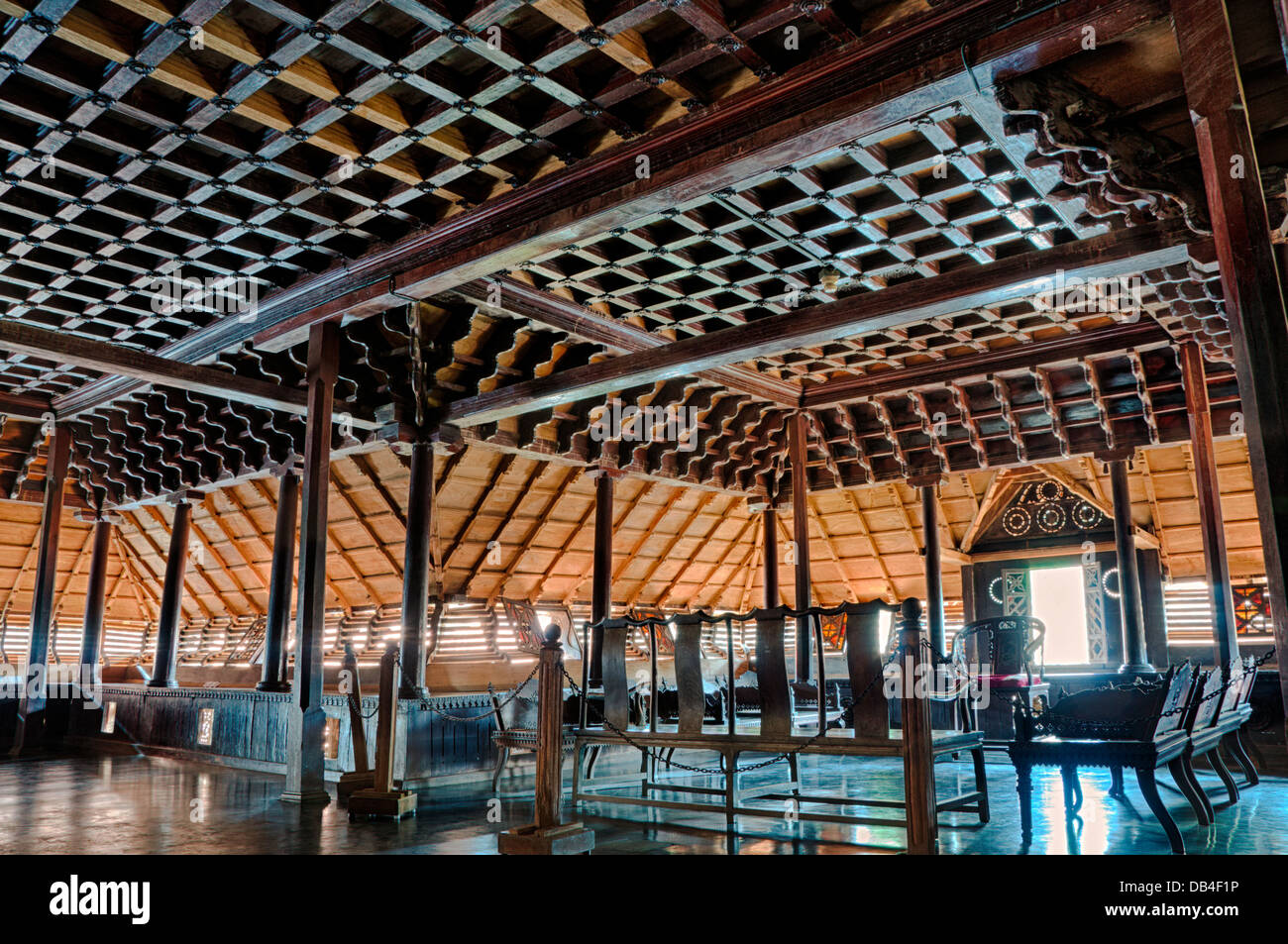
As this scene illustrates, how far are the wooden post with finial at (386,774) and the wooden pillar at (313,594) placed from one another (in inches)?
28.9

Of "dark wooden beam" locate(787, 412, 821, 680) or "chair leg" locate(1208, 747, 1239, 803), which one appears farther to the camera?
"dark wooden beam" locate(787, 412, 821, 680)

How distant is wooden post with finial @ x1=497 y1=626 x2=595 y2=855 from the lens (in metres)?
4.82

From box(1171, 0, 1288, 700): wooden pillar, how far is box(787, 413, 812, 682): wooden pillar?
7.32 metres

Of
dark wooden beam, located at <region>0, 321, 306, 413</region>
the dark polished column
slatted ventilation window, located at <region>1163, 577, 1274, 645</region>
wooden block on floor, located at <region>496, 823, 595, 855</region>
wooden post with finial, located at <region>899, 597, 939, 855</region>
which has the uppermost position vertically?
dark wooden beam, located at <region>0, 321, 306, 413</region>

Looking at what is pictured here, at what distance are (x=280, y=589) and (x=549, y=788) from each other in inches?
237

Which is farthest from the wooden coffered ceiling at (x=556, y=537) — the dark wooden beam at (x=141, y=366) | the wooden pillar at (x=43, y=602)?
the dark wooden beam at (x=141, y=366)

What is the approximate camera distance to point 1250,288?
2.95 m

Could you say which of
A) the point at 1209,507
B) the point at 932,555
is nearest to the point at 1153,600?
the point at 932,555

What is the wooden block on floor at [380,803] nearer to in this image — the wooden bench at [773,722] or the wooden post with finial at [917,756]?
the wooden bench at [773,722]

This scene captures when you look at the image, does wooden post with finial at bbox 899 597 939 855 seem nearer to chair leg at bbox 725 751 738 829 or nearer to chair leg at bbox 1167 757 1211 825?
chair leg at bbox 725 751 738 829

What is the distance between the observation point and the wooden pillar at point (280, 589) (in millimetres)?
9500

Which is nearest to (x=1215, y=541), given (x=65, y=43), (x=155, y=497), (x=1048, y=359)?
(x=1048, y=359)

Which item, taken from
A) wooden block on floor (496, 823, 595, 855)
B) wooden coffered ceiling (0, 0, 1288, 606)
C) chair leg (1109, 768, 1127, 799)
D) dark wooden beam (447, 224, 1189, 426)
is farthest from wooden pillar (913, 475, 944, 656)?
wooden block on floor (496, 823, 595, 855)

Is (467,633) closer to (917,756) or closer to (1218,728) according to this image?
(1218,728)
